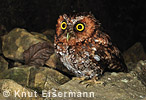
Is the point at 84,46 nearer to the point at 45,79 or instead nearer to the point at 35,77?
the point at 45,79

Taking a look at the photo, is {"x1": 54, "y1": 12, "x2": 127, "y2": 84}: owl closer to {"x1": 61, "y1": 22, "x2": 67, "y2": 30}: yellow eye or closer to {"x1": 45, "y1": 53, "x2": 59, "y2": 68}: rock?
{"x1": 61, "y1": 22, "x2": 67, "y2": 30}: yellow eye

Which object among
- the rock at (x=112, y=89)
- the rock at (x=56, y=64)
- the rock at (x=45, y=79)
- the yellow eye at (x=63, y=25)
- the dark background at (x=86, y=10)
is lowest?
the rock at (x=112, y=89)

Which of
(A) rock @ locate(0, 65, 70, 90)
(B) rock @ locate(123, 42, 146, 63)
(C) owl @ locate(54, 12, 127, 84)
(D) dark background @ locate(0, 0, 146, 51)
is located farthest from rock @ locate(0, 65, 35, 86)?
(B) rock @ locate(123, 42, 146, 63)

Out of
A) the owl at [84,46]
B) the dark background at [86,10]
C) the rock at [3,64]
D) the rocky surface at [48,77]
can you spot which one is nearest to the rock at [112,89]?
the rocky surface at [48,77]

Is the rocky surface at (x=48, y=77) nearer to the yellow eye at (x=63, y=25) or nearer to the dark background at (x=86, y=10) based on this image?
the dark background at (x=86, y=10)

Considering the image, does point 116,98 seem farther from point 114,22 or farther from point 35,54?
point 114,22

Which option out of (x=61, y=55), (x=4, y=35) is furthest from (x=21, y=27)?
(x=61, y=55)
